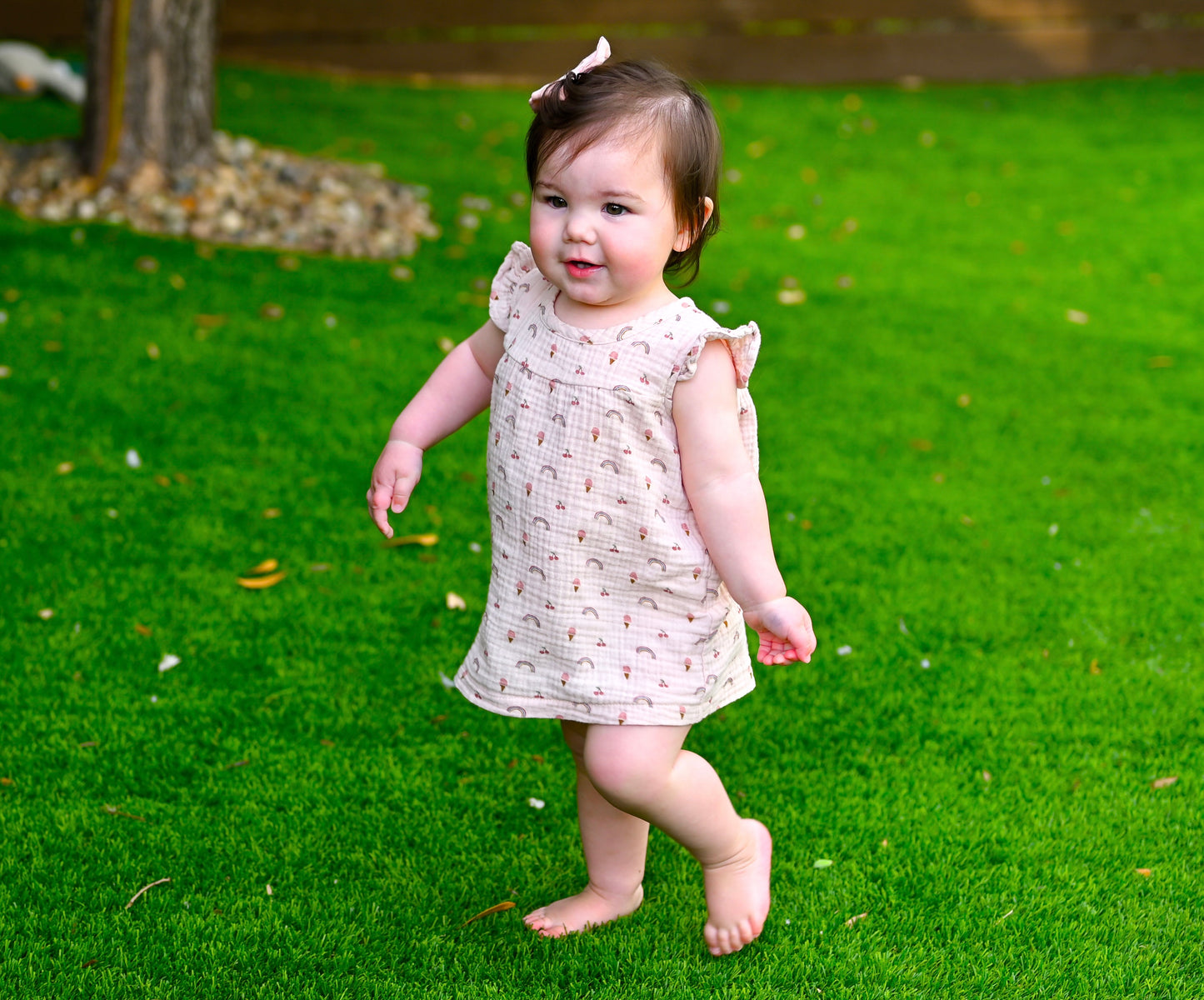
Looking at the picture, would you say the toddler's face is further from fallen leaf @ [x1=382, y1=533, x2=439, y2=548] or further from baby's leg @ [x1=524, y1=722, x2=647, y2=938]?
fallen leaf @ [x1=382, y1=533, x2=439, y2=548]

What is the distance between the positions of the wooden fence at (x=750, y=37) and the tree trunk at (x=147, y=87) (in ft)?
14.5

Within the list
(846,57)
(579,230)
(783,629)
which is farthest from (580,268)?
(846,57)

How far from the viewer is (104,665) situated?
3.24 meters

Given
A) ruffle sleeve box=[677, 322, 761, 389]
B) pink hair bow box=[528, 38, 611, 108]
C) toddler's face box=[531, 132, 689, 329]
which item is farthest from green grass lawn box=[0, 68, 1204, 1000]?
pink hair bow box=[528, 38, 611, 108]

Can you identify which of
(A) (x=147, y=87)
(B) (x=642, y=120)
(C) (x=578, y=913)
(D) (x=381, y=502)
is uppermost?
(B) (x=642, y=120)

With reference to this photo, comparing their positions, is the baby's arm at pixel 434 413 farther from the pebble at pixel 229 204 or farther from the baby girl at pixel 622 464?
the pebble at pixel 229 204

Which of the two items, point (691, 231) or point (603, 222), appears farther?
point (691, 231)

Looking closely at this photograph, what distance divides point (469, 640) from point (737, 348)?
166 centimetres

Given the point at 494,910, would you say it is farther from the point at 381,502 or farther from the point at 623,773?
the point at 381,502

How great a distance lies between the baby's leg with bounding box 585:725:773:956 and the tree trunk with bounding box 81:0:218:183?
546cm

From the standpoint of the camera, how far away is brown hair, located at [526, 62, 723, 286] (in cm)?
192

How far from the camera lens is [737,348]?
6.68 ft

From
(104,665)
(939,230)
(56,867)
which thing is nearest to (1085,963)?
(56,867)

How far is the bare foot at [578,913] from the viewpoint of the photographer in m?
2.46
